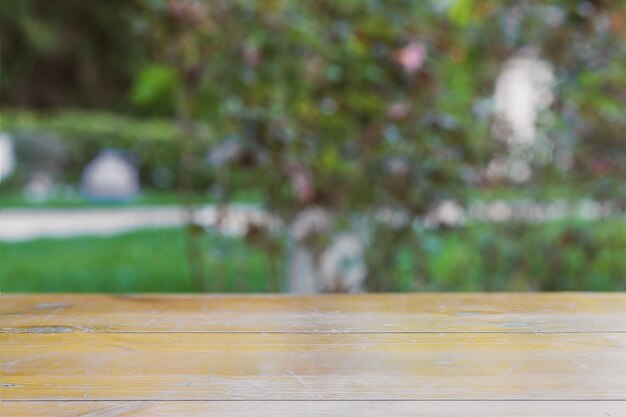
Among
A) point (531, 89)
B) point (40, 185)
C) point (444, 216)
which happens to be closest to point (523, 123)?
point (531, 89)

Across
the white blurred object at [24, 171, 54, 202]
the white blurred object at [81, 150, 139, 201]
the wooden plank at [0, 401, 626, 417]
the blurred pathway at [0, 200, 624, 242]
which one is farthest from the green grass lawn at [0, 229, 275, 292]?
the white blurred object at [24, 171, 54, 202]

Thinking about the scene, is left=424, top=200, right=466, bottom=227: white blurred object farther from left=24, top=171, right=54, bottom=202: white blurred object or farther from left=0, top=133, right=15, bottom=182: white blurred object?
left=24, top=171, right=54, bottom=202: white blurred object

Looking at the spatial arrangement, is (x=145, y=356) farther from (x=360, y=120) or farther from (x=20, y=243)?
(x=20, y=243)

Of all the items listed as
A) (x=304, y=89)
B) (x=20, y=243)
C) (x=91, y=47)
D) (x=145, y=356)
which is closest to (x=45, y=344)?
(x=145, y=356)

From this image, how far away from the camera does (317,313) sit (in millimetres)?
1006

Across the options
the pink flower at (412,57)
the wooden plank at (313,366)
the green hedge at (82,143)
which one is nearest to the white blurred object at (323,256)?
the pink flower at (412,57)

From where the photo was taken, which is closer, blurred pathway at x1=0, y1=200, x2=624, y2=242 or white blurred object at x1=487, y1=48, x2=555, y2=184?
blurred pathway at x1=0, y1=200, x2=624, y2=242

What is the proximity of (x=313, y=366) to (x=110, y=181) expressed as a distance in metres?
8.04

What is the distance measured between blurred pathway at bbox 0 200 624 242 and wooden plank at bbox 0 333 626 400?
148 centimetres

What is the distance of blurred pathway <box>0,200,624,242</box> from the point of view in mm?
2445

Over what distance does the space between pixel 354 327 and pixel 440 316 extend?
116 millimetres

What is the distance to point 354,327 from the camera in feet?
3.02

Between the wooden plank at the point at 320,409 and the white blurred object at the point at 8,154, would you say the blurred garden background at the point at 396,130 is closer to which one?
the wooden plank at the point at 320,409

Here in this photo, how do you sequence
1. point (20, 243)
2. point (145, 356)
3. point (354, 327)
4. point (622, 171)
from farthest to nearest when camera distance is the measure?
point (20, 243) → point (622, 171) → point (354, 327) → point (145, 356)
